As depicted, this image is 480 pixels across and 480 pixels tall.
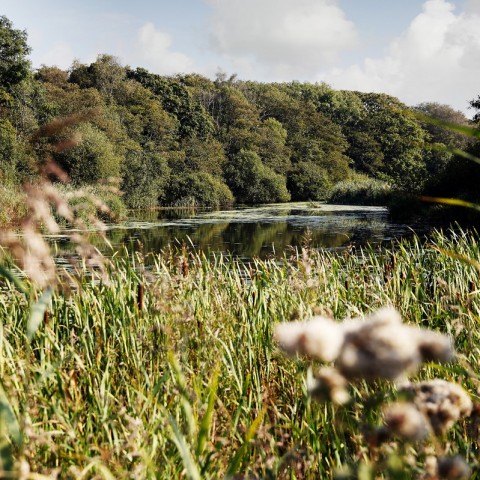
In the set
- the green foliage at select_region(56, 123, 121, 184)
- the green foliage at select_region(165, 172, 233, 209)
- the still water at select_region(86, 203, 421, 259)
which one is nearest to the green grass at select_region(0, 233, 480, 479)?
the still water at select_region(86, 203, 421, 259)

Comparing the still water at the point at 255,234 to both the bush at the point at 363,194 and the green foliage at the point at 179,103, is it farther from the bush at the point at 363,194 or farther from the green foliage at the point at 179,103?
the green foliage at the point at 179,103

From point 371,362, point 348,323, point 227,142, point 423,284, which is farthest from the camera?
point 227,142

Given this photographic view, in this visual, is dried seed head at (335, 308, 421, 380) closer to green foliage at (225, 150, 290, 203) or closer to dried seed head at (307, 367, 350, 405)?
dried seed head at (307, 367, 350, 405)

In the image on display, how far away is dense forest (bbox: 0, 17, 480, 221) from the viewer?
32094 millimetres

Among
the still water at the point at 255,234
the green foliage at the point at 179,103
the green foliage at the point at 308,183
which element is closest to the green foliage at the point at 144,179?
the green foliage at the point at 179,103

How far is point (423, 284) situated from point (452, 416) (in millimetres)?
4146

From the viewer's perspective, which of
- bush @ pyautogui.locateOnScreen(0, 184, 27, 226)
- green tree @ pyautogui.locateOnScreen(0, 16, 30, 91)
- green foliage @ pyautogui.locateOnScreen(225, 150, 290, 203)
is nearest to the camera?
bush @ pyautogui.locateOnScreen(0, 184, 27, 226)

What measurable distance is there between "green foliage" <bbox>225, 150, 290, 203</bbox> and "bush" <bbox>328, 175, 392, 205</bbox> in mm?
5696

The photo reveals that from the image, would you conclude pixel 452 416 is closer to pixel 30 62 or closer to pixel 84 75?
pixel 30 62

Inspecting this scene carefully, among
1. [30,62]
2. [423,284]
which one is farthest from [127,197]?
[423,284]

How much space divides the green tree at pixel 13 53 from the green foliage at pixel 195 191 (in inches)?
537

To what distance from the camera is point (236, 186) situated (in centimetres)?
4788

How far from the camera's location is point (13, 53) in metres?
32.0

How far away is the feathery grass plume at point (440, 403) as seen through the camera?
2.38 ft
